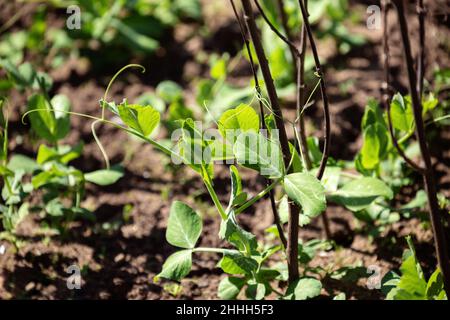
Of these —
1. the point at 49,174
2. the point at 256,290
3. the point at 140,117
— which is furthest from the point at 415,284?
the point at 49,174

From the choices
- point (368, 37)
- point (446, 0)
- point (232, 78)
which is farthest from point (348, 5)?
point (232, 78)

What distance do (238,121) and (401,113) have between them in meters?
0.49

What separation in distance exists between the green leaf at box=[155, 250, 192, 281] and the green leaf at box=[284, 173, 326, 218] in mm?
290

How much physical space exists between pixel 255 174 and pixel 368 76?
0.67 metres

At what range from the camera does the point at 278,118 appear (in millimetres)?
1436

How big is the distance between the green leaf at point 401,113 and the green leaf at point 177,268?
2.15 ft

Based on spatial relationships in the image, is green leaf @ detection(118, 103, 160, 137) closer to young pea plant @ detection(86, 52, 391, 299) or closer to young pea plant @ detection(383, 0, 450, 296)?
young pea plant @ detection(86, 52, 391, 299)

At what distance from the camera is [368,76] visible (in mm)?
2510

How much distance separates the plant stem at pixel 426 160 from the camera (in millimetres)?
1255

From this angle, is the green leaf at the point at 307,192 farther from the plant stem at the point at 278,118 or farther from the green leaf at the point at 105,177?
the green leaf at the point at 105,177

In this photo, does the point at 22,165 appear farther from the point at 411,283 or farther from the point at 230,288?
the point at 411,283

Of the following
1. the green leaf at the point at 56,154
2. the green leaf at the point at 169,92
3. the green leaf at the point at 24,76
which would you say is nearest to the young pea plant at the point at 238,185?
the green leaf at the point at 56,154

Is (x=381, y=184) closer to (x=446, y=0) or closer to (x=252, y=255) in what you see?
(x=252, y=255)

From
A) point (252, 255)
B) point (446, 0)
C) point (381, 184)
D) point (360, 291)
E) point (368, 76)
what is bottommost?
point (360, 291)
